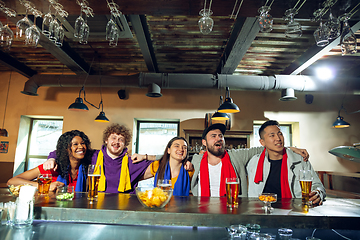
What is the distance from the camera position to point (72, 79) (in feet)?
17.5

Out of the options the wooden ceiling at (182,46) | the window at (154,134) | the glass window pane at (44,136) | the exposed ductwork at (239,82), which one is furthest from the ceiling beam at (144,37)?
the glass window pane at (44,136)

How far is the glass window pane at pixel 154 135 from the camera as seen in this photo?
629 centimetres

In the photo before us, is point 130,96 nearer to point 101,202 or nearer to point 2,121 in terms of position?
point 2,121

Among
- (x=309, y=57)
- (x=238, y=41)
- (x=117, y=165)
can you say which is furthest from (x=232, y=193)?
(x=309, y=57)

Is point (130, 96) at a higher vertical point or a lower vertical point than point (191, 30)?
lower

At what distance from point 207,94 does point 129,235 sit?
17.1 ft

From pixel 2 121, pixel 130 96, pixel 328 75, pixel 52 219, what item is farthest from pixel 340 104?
pixel 2 121

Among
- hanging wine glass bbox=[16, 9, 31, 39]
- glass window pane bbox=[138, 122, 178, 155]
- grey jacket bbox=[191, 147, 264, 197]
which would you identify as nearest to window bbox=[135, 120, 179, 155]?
glass window pane bbox=[138, 122, 178, 155]

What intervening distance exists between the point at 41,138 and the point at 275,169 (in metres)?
6.24

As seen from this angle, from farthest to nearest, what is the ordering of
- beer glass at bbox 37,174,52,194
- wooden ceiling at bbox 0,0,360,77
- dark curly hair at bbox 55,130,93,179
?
dark curly hair at bbox 55,130,93,179 < wooden ceiling at bbox 0,0,360,77 < beer glass at bbox 37,174,52,194

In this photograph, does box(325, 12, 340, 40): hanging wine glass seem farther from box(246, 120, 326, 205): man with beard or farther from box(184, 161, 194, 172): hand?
box(184, 161, 194, 172): hand

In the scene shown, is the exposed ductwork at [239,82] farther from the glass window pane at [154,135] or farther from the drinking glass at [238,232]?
the drinking glass at [238,232]

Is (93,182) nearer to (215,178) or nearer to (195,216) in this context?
(195,216)

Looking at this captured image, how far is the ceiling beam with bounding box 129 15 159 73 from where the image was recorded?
10.9 feet
